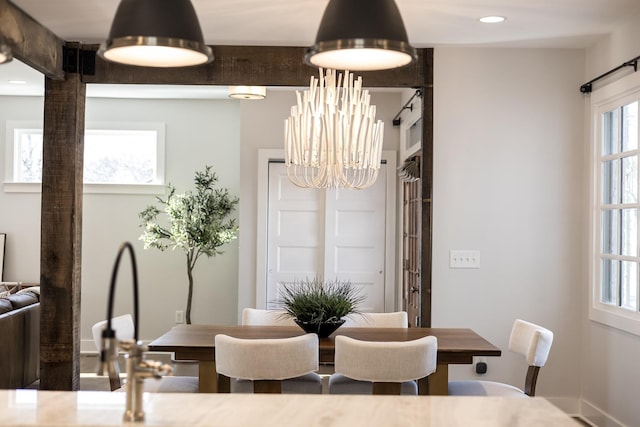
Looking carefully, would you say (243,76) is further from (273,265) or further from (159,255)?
(159,255)

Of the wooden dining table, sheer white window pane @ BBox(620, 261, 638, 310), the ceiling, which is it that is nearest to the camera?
the wooden dining table

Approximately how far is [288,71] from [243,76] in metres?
0.30

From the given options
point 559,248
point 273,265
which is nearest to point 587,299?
point 559,248

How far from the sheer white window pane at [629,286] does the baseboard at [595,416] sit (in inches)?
27.6

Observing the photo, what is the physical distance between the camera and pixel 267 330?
4.23 meters

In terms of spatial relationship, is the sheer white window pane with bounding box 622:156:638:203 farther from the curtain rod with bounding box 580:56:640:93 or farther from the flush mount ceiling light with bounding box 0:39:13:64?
the flush mount ceiling light with bounding box 0:39:13:64

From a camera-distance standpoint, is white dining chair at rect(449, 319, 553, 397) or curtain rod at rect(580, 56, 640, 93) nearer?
white dining chair at rect(449, 319, 553, 397)

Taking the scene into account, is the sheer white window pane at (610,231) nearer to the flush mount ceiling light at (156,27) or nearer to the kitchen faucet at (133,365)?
the flush mount ceiling light at (156,27)

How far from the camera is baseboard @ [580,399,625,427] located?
4.71 meters

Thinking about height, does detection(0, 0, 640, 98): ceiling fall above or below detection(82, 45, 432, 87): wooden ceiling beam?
above

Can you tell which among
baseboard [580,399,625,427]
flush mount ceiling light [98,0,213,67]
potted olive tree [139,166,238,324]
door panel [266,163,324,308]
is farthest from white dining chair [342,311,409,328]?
potted olive tree [139,166,238,324]

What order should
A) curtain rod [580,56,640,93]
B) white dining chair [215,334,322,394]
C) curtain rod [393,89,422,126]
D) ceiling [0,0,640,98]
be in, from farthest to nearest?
curtain rod [393,89,422,126]
curtain rod [580,56,640,93]
ceiling [0,0,640,98]
white dining chair [215,334,322,394]

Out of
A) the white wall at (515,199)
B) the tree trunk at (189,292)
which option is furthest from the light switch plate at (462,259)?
the tree trunk at (189,292)

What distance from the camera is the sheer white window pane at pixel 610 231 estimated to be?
4.82 metres
